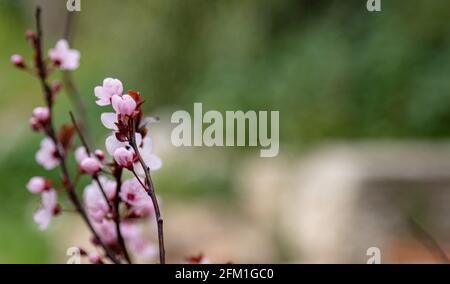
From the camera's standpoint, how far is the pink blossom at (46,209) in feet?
3.30

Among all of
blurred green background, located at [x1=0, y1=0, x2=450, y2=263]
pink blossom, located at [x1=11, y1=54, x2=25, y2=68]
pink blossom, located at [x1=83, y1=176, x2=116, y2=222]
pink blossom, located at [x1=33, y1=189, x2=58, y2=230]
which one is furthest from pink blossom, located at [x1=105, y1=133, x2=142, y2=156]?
blurred green background, located at [x1=0, y1=0, x2=450, y2=263]

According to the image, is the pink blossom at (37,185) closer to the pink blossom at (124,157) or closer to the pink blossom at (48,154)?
the pink blossom at (48,154)

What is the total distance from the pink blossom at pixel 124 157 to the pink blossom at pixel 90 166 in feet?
0.31

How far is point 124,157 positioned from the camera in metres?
0.79

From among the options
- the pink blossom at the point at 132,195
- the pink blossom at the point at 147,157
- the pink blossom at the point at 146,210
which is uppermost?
the pink blossom at the point at 147,157

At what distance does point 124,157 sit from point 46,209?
0.27m

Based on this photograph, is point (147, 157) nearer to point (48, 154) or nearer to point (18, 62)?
point (48, 154)

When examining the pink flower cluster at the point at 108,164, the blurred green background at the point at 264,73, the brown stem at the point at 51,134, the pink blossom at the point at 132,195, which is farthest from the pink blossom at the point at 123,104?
Result: the blurred green background at the point at 264,73

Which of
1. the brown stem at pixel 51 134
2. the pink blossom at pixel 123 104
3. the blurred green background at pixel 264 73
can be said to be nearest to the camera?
the pink blossom at pixel 123 104

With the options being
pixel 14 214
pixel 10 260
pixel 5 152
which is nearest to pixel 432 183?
pixel 10 260

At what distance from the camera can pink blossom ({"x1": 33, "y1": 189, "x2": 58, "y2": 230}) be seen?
1.01 metres

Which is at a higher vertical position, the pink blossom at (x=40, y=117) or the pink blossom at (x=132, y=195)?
the pink blossom at (x=40, y=117)

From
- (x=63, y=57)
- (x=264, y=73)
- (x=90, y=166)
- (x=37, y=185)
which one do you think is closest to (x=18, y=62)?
(x=63, y=57)
